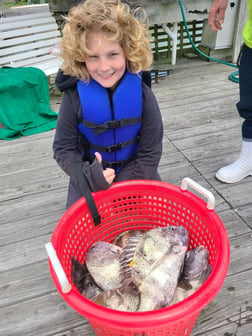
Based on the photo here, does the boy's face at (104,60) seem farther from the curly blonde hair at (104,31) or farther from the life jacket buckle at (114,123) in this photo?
the life jacket buckle at (114,123)

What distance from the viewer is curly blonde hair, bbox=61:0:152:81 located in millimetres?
1309

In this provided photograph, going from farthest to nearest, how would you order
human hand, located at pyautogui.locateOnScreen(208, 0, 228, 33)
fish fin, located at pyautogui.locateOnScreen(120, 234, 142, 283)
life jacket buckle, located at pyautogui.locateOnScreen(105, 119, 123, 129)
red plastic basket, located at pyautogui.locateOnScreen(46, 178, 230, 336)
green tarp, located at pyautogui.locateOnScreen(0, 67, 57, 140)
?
green tarp, located at pyautogui.locateOnScreen(0, 67, 57, 140)
human hand, located at pyautogui.locateOnScreen(208, 0, 228, 33)
life jacket buckle, located at pyautogui.locateOnScreen(105, 119, 123, 129)
fish fin, located at pyautogui.locateOnScreen(120, 234, 142, 283)
red plastic basket, located at pyautogui.locateOnScreen(46, 178, 230, 336)

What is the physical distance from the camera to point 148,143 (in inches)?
63.7

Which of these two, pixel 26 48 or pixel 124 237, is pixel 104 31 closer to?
pixel 124 237

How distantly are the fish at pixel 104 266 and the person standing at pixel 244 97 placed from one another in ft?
3.77

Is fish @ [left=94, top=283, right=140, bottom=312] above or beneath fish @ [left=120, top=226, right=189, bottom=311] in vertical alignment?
beneath

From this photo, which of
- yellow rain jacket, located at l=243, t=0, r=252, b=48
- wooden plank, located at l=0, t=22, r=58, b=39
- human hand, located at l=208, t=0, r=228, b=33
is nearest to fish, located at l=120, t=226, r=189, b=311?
yellow rain jacket, located at l=243, t=0, r=252, b=48

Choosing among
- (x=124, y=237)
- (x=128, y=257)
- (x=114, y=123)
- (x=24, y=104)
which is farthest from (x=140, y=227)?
(x=24, y=104)

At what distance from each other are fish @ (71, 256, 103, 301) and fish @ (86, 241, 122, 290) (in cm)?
2

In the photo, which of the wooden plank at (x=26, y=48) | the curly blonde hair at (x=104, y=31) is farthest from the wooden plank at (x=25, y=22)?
the curly blonde hair at (x=104, y=31)

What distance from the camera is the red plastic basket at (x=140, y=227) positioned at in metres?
0.87

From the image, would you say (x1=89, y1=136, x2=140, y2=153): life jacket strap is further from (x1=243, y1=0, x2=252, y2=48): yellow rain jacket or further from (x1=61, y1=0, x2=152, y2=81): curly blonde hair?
(x1=243, y1=0, x2=252, y2=48): yellow rain jacket

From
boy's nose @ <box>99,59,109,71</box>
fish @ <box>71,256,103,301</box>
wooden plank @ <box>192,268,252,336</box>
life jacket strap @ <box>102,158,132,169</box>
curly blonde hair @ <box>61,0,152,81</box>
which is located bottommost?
wooden plank @ <box>192,268,252,336</box>

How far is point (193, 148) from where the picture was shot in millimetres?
2580
